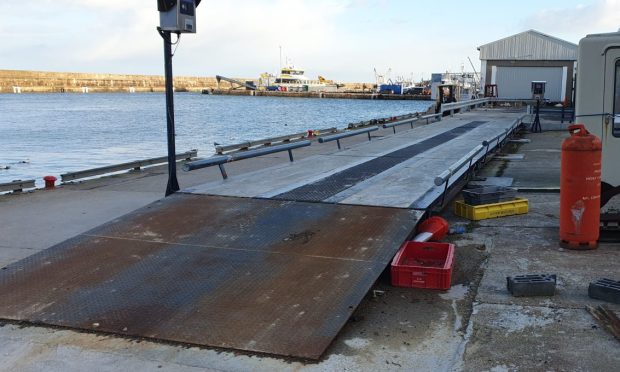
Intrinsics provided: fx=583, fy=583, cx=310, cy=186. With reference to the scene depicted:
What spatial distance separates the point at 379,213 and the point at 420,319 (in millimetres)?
2262

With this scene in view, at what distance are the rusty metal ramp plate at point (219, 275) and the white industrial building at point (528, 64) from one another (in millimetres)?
39357

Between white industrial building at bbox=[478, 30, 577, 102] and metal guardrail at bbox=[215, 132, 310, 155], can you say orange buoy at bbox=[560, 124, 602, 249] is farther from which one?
white industrial building at bbox=[478, 30, 577, 102]

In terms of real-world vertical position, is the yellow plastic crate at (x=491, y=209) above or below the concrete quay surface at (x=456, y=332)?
above

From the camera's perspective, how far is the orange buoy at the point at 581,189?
6.25 metres

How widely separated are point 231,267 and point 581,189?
3822 millimetres

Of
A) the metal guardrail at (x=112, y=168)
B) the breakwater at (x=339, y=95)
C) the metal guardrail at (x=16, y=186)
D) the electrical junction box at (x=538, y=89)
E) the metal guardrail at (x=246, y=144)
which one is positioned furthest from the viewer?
the breakwater at (x=339, y=95)

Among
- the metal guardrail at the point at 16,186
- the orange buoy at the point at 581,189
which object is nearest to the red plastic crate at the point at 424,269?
the orange buoy at the point at 581,189

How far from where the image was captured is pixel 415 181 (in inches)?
349

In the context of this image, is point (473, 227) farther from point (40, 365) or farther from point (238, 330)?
point (40, 365)

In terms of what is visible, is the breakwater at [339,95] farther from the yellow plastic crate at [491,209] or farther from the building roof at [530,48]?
the yellow plastic crate at [491,209]

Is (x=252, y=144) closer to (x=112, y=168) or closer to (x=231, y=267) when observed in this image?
(x=112, y=168)

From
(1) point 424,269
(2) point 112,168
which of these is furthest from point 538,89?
(1) point 424,269

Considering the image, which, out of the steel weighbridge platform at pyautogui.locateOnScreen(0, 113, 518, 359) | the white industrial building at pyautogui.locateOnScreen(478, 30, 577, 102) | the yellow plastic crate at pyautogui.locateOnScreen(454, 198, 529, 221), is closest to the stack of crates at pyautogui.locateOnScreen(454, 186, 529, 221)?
the yellow plastic crate at pyautogui.locateOnScreen(454, 198, 529, 221)

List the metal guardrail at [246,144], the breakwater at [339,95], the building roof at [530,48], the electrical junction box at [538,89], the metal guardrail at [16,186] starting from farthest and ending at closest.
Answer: the breakwater at [339,95] → the building roof at [530,48] → the electrical junction box at [538,89] → the metal guardrail at [246,144] → the metal guardrail at [16,186]
